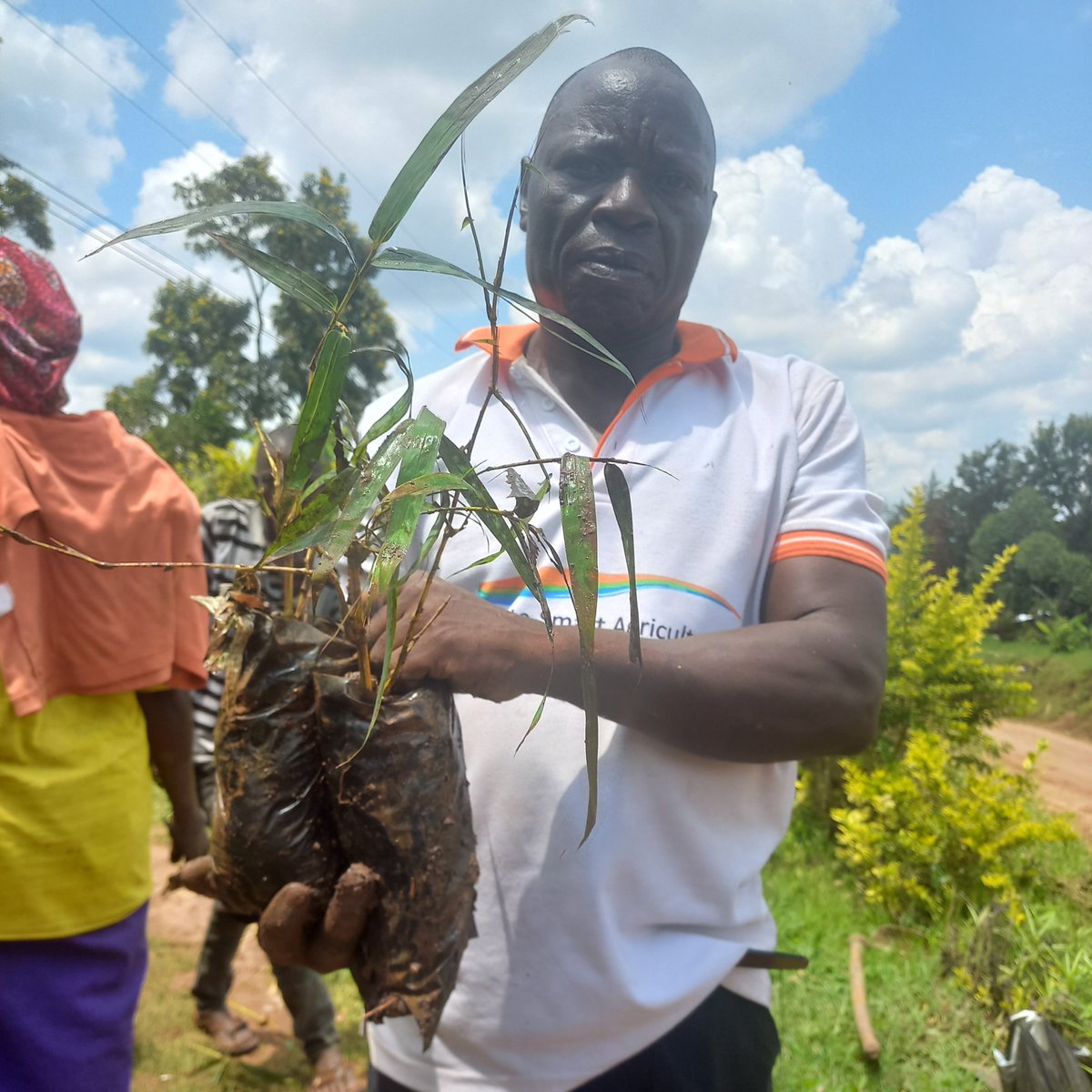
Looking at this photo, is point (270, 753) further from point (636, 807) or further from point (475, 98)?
point (475, 98)

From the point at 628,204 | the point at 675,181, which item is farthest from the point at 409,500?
the point at 675,181

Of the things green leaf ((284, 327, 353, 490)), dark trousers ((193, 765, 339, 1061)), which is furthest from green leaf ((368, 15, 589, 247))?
dark trousers ((193, 765, 339, 1061))

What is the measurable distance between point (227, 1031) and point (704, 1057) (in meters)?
2.81

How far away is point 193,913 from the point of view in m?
4.86

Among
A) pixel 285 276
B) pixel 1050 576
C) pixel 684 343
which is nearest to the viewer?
pixel 285 276

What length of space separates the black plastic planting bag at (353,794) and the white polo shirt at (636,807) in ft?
0.55

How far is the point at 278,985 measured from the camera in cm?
341

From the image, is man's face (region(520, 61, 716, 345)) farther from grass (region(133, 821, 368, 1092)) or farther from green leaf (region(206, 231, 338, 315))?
grass (region(133, 821, 368, 1092))

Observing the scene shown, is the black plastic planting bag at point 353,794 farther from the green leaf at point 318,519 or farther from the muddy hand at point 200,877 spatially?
the green leaf at point 318,519

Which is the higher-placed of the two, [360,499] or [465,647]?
[360,499]

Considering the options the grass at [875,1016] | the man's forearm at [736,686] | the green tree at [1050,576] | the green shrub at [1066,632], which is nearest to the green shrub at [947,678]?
the grass at [875,1016]

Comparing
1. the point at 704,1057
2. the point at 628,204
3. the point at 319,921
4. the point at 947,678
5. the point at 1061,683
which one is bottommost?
the point at 704,1057

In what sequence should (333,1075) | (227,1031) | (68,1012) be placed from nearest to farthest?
(68,1012) → (333,1075) → (227,1031)

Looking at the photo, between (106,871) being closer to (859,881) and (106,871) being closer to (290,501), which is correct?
(290,501)
